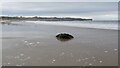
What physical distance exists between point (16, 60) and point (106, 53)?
5.66 m

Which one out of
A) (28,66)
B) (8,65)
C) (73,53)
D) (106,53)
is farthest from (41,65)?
(106,53)

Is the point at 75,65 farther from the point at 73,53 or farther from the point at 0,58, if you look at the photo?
the point at 0,58

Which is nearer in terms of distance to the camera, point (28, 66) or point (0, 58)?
point (28, 66)

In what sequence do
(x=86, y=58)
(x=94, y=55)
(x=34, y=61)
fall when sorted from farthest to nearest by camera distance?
(x=94, y=55) → (x=86, y=58) → (x=34, y=61)

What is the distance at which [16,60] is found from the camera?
11.4 meters

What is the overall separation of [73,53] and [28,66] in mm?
4132

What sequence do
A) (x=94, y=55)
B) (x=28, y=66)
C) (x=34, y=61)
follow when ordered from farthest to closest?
(x=94, y=55), (x=34, y=61), (x=28, y=66)

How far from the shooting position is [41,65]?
1060 centimetres

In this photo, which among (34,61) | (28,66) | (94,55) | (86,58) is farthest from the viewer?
(94,55)

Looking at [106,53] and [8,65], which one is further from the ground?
[8,65]

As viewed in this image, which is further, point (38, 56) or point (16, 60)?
point (38, 56)

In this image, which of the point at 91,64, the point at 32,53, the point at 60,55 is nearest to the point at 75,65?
the point at 91,64

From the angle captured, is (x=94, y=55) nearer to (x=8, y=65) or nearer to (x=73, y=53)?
(x=73, y=53)

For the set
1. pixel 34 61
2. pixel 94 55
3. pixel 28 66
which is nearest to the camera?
pixel 28 66
